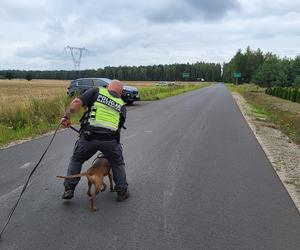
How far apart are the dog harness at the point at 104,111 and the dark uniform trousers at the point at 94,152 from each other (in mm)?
238

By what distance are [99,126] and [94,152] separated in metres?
0.40

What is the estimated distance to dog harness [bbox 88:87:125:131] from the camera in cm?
558

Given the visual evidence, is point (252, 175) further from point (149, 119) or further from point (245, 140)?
point (149, 119)

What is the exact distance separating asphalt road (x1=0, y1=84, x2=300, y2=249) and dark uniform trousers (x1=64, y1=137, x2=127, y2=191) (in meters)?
0.31

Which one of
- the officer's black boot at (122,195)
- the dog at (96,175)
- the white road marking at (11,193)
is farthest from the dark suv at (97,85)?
the dog at (96,175)

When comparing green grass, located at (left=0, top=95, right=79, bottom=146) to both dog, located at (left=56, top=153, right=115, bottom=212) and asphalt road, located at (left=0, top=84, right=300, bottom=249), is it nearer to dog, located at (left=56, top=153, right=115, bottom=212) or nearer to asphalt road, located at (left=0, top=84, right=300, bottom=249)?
asphalt road, located at (left=0, top=84, right=300, bottom=249)

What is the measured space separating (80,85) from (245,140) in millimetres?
17056

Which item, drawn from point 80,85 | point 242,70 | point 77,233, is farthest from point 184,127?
point 242,70

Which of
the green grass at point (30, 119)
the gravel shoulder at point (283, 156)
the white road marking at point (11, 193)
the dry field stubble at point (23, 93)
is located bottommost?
the dry field stubble at point (23, 93)

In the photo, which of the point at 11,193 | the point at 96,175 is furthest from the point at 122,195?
the point at 11,193

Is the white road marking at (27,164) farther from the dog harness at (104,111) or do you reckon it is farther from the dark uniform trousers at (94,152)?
the dog harness at (104,111)

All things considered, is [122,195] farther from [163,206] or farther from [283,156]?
[283,156]

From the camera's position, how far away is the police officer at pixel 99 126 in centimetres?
558

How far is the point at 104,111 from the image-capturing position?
5.60m
